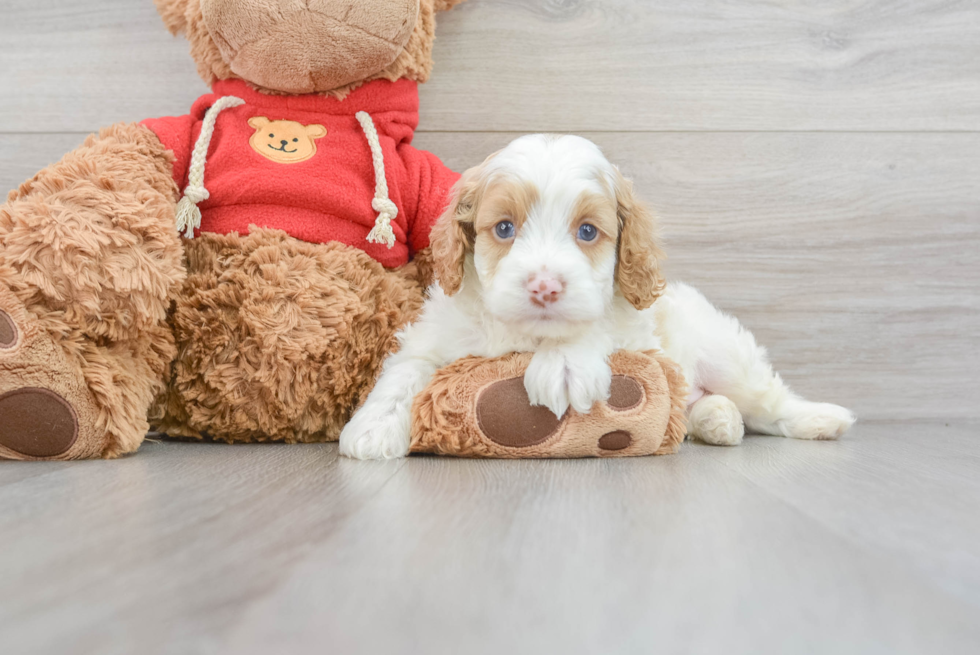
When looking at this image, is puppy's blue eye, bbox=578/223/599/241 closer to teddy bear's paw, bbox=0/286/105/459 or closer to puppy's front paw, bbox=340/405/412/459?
puppy's front paw, bbox=340/405/412/459

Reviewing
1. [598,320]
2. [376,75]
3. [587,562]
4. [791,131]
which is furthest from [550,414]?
[791,131]

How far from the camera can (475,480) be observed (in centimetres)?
100

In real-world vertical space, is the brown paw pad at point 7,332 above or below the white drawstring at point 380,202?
below

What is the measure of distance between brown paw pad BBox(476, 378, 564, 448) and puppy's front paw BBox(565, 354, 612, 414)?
5 cm

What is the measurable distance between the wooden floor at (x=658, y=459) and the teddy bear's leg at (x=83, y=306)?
0.36ft

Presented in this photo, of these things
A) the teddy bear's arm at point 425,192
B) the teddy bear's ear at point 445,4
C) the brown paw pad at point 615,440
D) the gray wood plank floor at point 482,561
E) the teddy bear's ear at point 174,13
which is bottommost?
the gray wood plank floor at point 482,561

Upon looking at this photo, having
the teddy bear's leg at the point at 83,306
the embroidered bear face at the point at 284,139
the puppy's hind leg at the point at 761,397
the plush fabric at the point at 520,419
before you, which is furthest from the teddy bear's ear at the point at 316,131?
the puppy's hind leg at the point at 761,397

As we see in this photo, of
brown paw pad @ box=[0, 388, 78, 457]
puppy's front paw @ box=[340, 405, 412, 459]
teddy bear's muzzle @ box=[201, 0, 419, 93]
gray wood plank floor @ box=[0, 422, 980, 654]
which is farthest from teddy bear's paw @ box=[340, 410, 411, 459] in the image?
teddy bear's muzzle @ box=[201, 0, 419, 93]

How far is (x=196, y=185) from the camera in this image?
1.44 m

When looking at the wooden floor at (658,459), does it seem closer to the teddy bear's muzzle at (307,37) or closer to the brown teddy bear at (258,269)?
the brown teddy bear at (258,269)

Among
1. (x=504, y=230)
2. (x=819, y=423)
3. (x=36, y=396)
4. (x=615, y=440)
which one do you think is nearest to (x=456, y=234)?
(x=504, y=230)

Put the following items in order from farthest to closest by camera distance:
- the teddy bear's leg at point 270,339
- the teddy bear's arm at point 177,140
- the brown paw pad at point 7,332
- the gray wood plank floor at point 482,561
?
1. the teddy bear's arm at point 177,140
2. the teddy bear's leg at point 270,339
3. the brown paw pad at point 7,332
4. the gray wood plank floor at point 482,561

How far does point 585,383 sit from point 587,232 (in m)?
0.27

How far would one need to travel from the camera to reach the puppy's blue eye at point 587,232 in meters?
1.25
